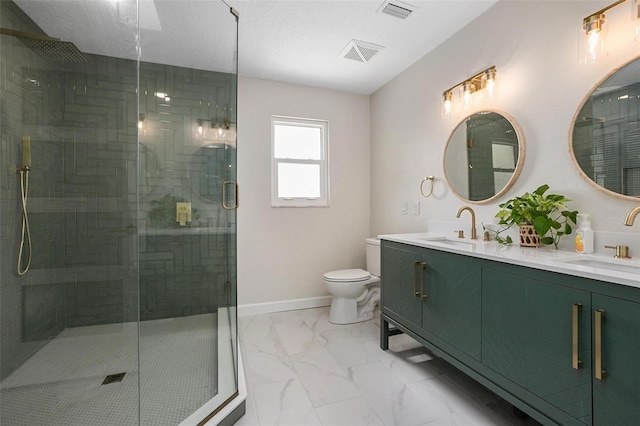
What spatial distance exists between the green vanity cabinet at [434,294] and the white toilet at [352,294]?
0.49 m

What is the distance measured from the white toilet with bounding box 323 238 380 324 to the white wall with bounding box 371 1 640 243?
59cm

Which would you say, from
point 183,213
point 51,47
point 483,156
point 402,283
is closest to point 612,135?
point 483,156

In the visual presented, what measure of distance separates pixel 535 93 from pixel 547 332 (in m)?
1.34

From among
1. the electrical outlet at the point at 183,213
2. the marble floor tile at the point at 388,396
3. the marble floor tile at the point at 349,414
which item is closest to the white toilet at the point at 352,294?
the marble floor tile at the point at 388,396

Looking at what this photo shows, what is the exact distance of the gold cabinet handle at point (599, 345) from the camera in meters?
1.03

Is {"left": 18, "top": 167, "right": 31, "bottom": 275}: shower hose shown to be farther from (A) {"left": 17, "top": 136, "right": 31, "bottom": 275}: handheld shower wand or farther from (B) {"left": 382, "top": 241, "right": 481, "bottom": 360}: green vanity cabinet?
(B) {"left": 382, "top": 241, "right": 481, "bottom": 360}: green vanity cabinet

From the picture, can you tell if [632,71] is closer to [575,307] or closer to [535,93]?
[535,93]

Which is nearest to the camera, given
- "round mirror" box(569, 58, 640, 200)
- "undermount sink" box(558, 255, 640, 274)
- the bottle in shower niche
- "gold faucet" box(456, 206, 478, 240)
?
"undermount sink" box(558, 255, 640, 274)

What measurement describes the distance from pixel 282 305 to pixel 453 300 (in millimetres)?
1927

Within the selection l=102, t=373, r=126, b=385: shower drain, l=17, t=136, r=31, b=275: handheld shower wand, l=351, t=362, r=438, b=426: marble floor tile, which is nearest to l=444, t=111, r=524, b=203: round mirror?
l=351, t=362, r=438, b=426: marble floor tile

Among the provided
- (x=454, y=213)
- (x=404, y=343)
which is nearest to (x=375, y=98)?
(x=454, y=213)

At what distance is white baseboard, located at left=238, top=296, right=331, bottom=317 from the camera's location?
3.06 m

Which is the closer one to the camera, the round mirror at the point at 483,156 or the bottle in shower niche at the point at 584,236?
the bottle in shower niche at the point at 584,236

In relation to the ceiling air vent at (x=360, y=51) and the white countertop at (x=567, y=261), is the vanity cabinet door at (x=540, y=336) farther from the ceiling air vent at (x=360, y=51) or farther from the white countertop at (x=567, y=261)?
the ceiling air vent at (x=360, y=51)
